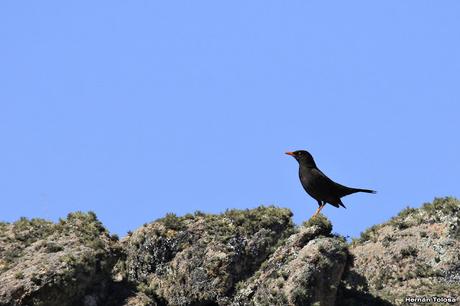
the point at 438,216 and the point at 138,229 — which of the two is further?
the point at 438,216

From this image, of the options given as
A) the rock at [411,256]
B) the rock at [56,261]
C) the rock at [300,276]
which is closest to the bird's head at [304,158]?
the rock at [300,276]

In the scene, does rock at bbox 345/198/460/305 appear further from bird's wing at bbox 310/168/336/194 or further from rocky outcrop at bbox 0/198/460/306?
bird's wing at bbox 310/168/336/194

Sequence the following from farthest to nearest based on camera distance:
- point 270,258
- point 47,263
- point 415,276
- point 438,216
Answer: point 438,216
point 415,276
point 270,258
point 47,263

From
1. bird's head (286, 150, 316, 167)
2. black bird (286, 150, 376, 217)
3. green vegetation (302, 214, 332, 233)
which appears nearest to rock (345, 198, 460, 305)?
green vegetation (302, 214, 332, 233)

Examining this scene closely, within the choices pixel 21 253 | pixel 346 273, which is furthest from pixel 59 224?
pixel 346 273

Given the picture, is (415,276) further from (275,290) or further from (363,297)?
(275,290)

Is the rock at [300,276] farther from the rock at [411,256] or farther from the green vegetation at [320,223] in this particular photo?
the rock at [411,256]

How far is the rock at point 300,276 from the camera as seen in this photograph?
2677 cm

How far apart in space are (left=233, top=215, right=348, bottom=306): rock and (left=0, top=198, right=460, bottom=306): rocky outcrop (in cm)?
3

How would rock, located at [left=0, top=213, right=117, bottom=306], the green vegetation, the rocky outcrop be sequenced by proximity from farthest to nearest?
the green vegetation
the rocky outcrop
rock, located at [left=0, top=213, right=117, bottom=306]

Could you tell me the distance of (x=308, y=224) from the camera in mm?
29203

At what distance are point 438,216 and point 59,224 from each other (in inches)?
502

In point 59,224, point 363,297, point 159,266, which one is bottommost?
point 363,297

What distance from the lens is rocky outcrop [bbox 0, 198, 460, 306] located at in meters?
26.8
